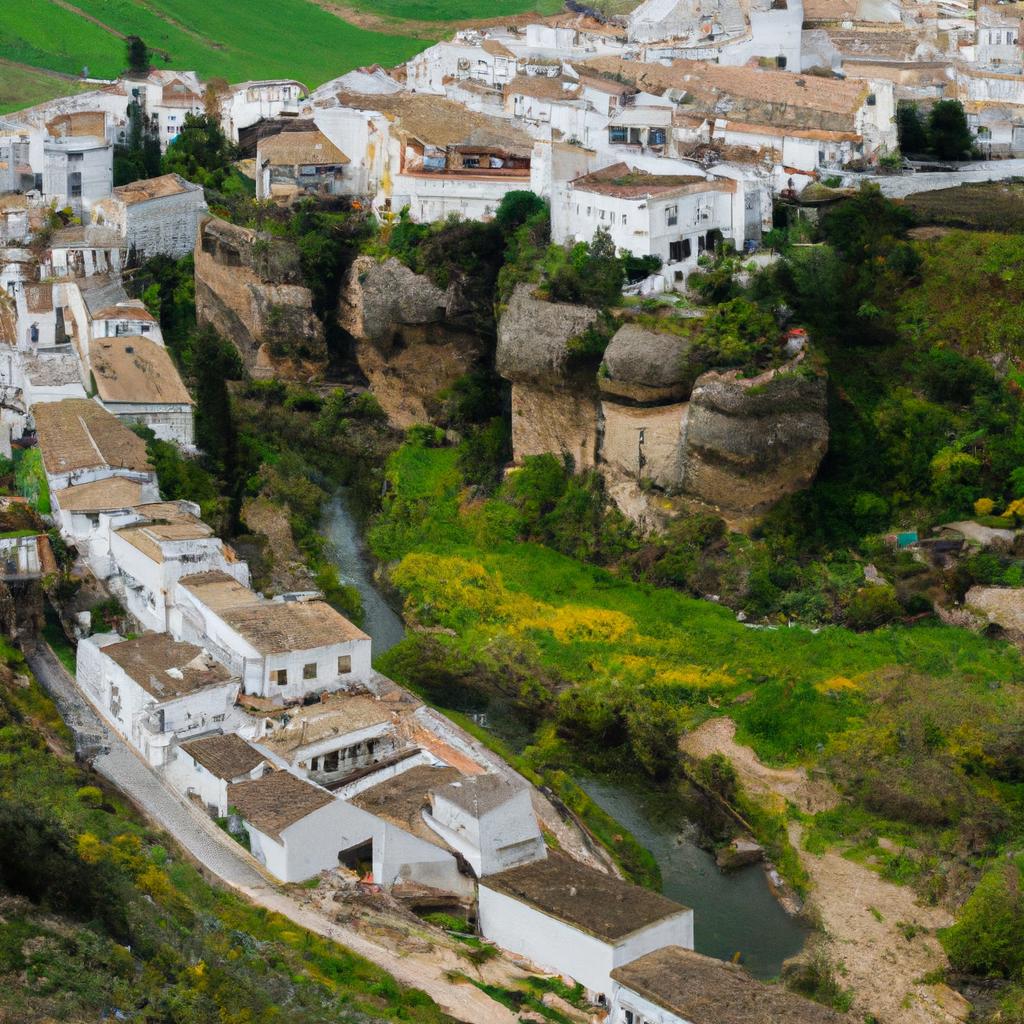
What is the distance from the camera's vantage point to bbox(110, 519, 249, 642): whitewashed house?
33.3 metres

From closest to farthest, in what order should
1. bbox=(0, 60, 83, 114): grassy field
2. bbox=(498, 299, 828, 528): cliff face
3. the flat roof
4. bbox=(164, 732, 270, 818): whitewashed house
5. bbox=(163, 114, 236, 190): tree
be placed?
the flat roof < bbox=(164, 732, 270, 818): whitewashed house < bbox=(498, 299, 828, 528): cliff face < bbox=(163, 114, 236, 190): tree < bbox=(0, 60, 83, 114): grassy field

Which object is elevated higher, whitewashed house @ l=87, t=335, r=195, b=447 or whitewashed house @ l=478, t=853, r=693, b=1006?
whitewashed house @ l=87, t=335, r=195, b=447

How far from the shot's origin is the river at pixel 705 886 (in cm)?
2783

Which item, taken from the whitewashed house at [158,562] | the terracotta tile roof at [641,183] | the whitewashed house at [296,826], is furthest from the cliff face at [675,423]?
the whitewashed house at [296,826]

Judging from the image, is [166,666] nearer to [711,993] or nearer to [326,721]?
[326,721]

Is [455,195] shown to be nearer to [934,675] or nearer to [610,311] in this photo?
[610,311]

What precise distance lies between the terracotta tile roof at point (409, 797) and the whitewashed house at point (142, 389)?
13.0m

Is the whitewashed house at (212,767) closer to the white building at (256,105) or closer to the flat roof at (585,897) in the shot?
the flat roof at (585,897)

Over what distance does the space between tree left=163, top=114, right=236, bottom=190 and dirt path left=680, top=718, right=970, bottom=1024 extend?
92.8 ft

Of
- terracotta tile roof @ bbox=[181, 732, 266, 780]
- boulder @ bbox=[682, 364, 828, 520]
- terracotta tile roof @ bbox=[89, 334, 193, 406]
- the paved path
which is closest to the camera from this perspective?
the paved path

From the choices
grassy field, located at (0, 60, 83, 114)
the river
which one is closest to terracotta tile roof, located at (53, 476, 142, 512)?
the river

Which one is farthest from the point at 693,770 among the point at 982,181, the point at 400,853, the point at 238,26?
the point at 238,26

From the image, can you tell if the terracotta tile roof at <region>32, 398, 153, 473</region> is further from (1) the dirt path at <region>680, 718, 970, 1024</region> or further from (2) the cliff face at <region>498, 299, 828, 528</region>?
(1) the dirt path at <region>680, 718, 970, 1024</region>

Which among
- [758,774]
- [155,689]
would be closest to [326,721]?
[155,689]
